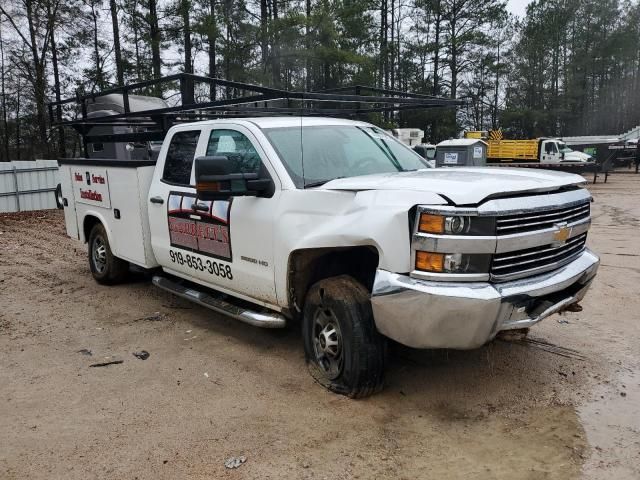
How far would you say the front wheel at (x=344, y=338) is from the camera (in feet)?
11.4

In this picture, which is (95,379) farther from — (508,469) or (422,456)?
(508,469)

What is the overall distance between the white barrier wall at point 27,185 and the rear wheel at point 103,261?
30.5 ft

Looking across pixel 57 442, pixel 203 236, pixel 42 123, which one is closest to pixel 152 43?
pixel 42 123

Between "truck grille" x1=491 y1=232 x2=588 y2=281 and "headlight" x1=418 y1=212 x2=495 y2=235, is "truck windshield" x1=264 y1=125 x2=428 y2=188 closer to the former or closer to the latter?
"headlight" x1=418 y1=212 x2=495 y2=235

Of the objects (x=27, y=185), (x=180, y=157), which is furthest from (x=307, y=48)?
(x=180, y=157)

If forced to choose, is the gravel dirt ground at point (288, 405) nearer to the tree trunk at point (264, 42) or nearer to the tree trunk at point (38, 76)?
the tree trunk at point (38, 76)

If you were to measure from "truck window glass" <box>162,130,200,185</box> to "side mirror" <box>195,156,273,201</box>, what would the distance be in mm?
1180

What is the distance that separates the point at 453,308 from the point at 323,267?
1222 millimetres

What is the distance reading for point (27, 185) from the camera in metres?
15.3

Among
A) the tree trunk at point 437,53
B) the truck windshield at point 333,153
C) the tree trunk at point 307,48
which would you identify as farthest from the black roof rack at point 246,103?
the tree trunk at point 437,53

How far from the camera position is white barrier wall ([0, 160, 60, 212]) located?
48.9ft

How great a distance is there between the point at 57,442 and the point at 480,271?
8.76 ft

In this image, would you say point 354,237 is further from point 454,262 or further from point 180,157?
point 180,157

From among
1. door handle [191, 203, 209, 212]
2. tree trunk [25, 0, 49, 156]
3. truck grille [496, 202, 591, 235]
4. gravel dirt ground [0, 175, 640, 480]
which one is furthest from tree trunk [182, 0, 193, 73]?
truck grille [496, 202, 591, 235]
